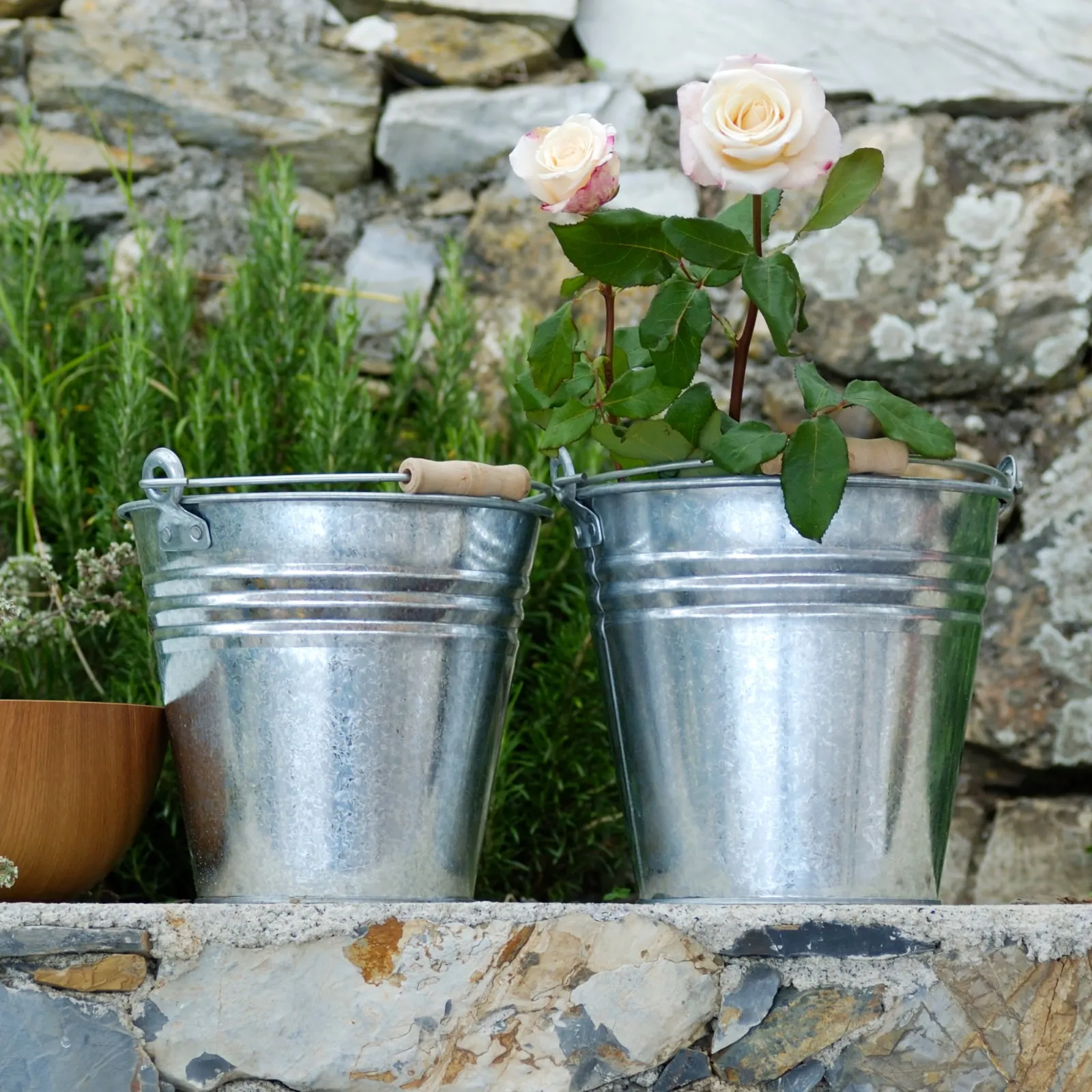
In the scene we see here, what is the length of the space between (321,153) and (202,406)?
1.84 ft

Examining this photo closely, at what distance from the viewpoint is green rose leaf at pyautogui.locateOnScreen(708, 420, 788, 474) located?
1.00m

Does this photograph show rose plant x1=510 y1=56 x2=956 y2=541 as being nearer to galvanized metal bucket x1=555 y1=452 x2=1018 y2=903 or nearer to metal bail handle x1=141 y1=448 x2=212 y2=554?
galvanized metal bucket x1=555 y1=452 x2=1018 y2=903

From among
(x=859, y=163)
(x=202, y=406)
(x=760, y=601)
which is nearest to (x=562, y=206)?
(x=859, y=163)

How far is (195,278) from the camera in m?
1.74

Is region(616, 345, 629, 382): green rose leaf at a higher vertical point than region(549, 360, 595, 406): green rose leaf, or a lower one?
higher

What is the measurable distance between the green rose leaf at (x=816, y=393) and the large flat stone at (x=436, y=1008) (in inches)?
16.2

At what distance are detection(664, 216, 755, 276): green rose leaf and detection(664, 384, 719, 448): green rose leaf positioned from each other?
3.9 inches

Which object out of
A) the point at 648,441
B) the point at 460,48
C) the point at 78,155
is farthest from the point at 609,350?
the point at 78,155

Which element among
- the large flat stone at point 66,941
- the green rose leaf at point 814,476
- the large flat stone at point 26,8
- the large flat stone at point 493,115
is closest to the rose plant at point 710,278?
the green rose leaf at point 814,476

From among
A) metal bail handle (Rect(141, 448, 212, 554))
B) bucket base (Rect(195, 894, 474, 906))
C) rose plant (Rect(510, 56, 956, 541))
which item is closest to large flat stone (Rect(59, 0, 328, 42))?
rose plant (Rect(510, 56, 956, 541))

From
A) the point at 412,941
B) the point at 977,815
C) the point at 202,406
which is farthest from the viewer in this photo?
the point at 977,815

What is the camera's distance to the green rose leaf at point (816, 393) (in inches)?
39.4

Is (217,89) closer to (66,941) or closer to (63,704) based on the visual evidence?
(63,704)

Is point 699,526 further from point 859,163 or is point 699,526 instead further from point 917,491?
point 859,163
